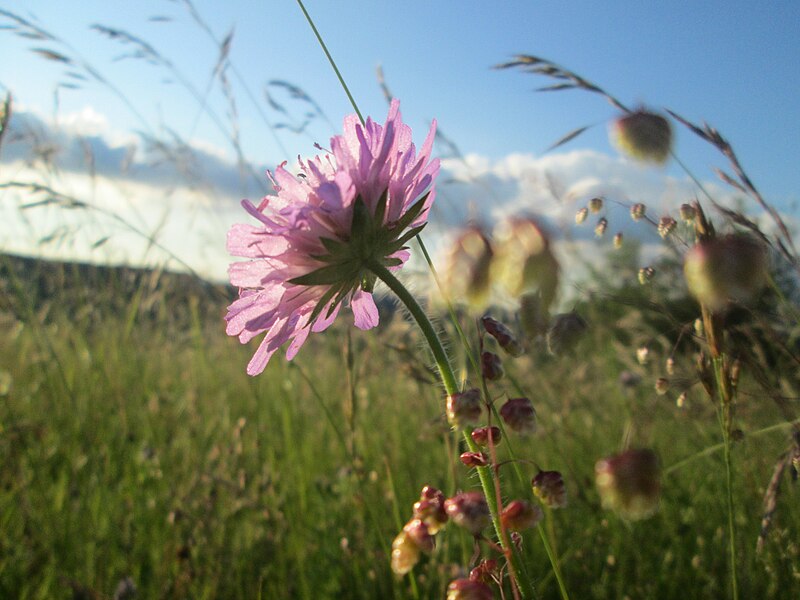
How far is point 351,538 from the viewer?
1888 millimetres

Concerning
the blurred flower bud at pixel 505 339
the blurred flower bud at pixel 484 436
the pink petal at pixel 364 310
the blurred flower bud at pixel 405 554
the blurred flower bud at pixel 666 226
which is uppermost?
the blurred flower bud at pixel 666 226

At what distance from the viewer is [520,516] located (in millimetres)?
568

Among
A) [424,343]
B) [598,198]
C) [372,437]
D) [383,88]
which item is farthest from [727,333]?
[372,437]

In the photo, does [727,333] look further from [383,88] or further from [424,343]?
[383,88]

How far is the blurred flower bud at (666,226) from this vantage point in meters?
0.89

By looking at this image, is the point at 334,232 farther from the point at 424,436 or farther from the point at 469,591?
the point at 424,436

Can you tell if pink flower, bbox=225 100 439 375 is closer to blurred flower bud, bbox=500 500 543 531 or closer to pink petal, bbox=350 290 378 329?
pink petal, bbox=350 290 378 329

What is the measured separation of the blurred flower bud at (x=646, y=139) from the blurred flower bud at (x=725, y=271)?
329 mm

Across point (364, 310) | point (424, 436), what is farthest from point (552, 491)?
point (424, 436)

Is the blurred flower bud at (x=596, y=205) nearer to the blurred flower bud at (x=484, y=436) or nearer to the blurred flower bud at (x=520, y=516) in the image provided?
the blurred flower bud at (x=484, y=436)

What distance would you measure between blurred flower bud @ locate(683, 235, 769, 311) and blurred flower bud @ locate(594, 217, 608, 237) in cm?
41

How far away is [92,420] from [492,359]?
225 centimetres

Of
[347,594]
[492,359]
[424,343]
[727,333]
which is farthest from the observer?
[347,594]

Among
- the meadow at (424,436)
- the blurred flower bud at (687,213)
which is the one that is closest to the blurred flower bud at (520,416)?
the meadow at (424,436)
